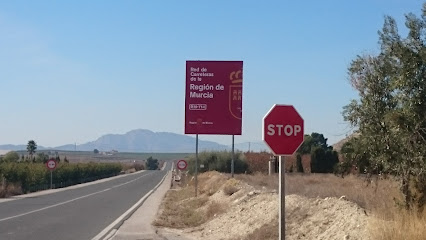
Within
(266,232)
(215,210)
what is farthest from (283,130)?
(215,210)

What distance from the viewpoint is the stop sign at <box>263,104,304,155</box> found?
973cm

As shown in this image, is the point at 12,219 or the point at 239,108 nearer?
the point at 12,219

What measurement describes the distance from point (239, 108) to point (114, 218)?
9334 millimetres

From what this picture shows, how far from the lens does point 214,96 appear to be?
31.3 m

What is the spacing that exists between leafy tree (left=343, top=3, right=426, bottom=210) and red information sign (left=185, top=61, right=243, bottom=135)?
17.9 metres

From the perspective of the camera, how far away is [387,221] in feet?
37.4

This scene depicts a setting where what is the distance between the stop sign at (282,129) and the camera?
31.9 feet

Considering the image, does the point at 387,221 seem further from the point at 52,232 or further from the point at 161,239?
the point at 52,232

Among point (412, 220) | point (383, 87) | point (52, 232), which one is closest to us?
point (412, 220)

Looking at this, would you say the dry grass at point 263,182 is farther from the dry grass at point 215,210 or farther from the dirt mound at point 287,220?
the dirt mound at point 287,220

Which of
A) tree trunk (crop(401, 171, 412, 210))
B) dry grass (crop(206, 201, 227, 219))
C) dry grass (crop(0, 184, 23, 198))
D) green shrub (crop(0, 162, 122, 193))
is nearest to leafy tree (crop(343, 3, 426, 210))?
tree trunk (crop(401, 171, 412, 210))

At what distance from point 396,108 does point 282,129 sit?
3319 millimetres

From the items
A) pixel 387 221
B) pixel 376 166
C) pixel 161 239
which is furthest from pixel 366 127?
pixel 161 239

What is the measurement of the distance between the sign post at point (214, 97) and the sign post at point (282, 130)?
21358 mm
